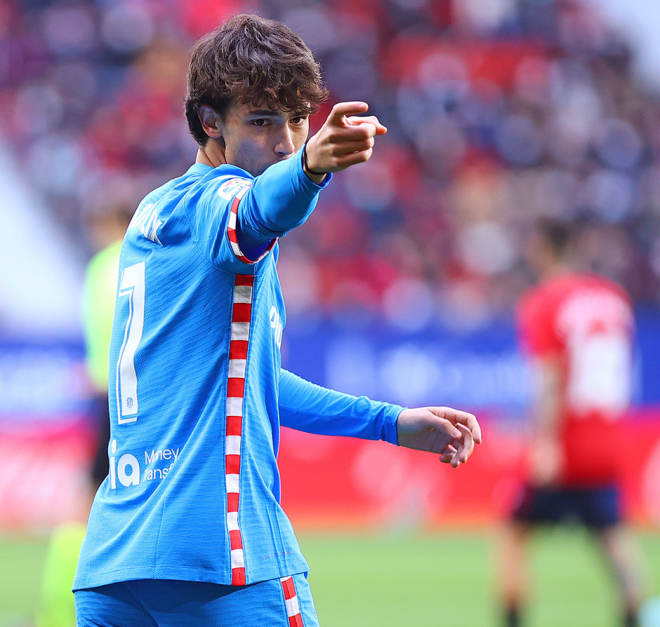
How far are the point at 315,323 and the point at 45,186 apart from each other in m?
4.56

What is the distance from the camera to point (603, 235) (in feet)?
42.7

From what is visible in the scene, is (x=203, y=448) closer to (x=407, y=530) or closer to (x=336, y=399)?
(x=336, y=399)

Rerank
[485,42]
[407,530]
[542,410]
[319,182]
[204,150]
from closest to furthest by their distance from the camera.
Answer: [319,182]
[204,150]
[542,410]
[407,530]
[485,42]

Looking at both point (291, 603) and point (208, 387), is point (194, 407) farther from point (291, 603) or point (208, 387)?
point (291, 603)

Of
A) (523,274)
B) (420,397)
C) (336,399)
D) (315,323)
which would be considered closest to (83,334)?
(315,323)

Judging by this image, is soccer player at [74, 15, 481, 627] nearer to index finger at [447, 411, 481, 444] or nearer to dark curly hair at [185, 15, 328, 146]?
dark curly hair at [185, 15, 328, 146]

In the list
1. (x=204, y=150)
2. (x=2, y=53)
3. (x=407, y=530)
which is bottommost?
(x=407, y=530)

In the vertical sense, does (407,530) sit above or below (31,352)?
below

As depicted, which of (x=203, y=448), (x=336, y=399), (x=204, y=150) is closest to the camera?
(x=203, y=448)

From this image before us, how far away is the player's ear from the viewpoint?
2100 millimetres

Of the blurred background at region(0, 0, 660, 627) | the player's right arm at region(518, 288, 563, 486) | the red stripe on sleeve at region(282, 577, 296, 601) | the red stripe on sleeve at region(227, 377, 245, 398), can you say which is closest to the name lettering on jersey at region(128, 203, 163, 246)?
the red stripe on sleeve at region(227, 377, 245, 398)

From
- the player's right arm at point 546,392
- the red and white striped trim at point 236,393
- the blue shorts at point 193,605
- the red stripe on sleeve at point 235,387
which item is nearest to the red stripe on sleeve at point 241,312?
the red and white striped trim at point 236,393

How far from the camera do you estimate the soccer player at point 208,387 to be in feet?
6.39

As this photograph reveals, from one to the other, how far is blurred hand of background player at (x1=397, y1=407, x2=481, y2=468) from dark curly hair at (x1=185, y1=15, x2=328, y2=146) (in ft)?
2.36
